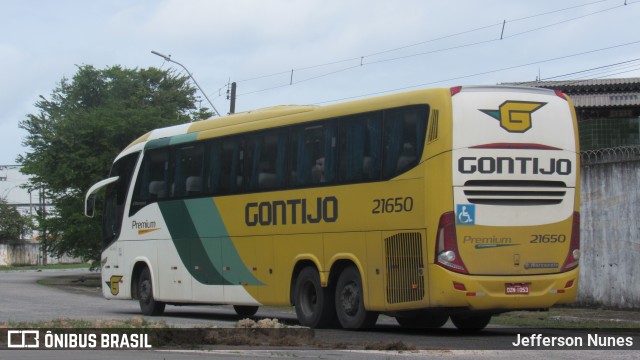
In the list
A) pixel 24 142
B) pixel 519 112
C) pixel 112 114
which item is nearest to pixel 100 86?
pixel 24 142

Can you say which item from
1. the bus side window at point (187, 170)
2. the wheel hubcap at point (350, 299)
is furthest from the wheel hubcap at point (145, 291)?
the wheel hubcap at point (350, 299)

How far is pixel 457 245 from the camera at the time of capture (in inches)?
635

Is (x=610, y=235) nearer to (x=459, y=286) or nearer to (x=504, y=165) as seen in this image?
(x=504, y=165)

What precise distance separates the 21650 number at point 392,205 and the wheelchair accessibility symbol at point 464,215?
86 centimetres

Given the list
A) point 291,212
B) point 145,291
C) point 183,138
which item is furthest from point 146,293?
point 291,212

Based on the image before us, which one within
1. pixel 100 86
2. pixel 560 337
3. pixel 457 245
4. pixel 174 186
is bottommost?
pixel 560 337

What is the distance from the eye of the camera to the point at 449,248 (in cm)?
1612

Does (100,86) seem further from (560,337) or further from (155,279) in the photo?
(560,337)

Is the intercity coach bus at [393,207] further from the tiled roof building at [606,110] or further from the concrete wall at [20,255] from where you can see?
the concrete wall at [20,255]

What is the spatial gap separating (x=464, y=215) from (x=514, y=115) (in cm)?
178

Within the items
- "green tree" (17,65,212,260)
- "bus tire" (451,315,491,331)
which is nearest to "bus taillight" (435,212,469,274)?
"bus tire" (451,315,491,331)

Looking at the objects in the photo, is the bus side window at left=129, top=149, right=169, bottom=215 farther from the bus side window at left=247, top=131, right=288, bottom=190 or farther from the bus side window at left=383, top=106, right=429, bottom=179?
the bus side window at left=383, top=106, right=429, bottom=179

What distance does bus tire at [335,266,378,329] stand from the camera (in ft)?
58.6

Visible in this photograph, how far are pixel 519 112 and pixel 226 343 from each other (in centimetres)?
570
